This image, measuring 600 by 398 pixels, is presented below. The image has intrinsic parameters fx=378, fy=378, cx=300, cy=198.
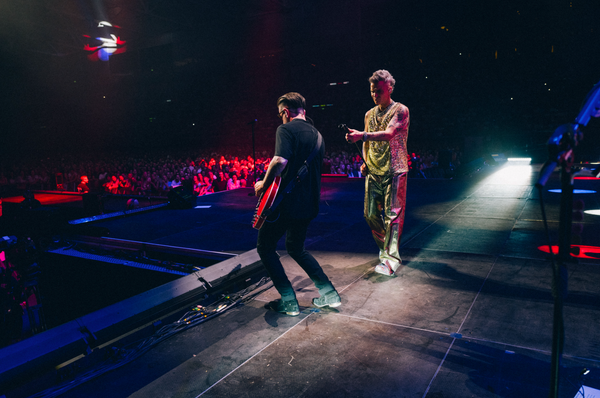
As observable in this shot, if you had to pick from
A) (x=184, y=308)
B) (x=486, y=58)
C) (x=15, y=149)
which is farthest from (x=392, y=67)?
(x=15, y=149)

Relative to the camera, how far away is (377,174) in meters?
3.23

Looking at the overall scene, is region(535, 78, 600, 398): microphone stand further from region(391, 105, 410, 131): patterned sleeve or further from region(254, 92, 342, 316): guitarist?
region(391, 105, 410, 131): patterned sleeve

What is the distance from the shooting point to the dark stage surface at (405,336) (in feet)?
5.93

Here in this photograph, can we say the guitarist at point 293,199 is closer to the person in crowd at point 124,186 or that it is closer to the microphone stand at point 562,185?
the microphone stand at point 562,185

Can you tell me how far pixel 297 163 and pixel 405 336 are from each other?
123 cm

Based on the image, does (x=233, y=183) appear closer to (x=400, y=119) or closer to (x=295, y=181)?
(x=400, y=119)

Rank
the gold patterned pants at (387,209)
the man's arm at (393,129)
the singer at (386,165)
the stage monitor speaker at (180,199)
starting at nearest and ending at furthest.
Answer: the man's arm at (393,129) → the singer at (386,165) → the gold patterned pants at (387,209) → the stage monitor speaker at (180,199)

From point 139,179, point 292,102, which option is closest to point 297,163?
point 292,102

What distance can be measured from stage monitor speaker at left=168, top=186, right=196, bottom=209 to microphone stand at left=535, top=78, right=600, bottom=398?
669 centimetres

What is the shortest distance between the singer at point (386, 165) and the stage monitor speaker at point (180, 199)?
4785 millimetres

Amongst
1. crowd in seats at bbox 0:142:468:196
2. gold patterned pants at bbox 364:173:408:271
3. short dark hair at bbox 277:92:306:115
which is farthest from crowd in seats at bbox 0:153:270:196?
short dark hair at bbox 277:92:306:115

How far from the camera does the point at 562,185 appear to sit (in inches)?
48.1

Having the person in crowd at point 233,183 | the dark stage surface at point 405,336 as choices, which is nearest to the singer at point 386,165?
the dark stage surface at point 405,336

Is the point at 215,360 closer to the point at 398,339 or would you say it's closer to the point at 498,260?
the point at 398,339
